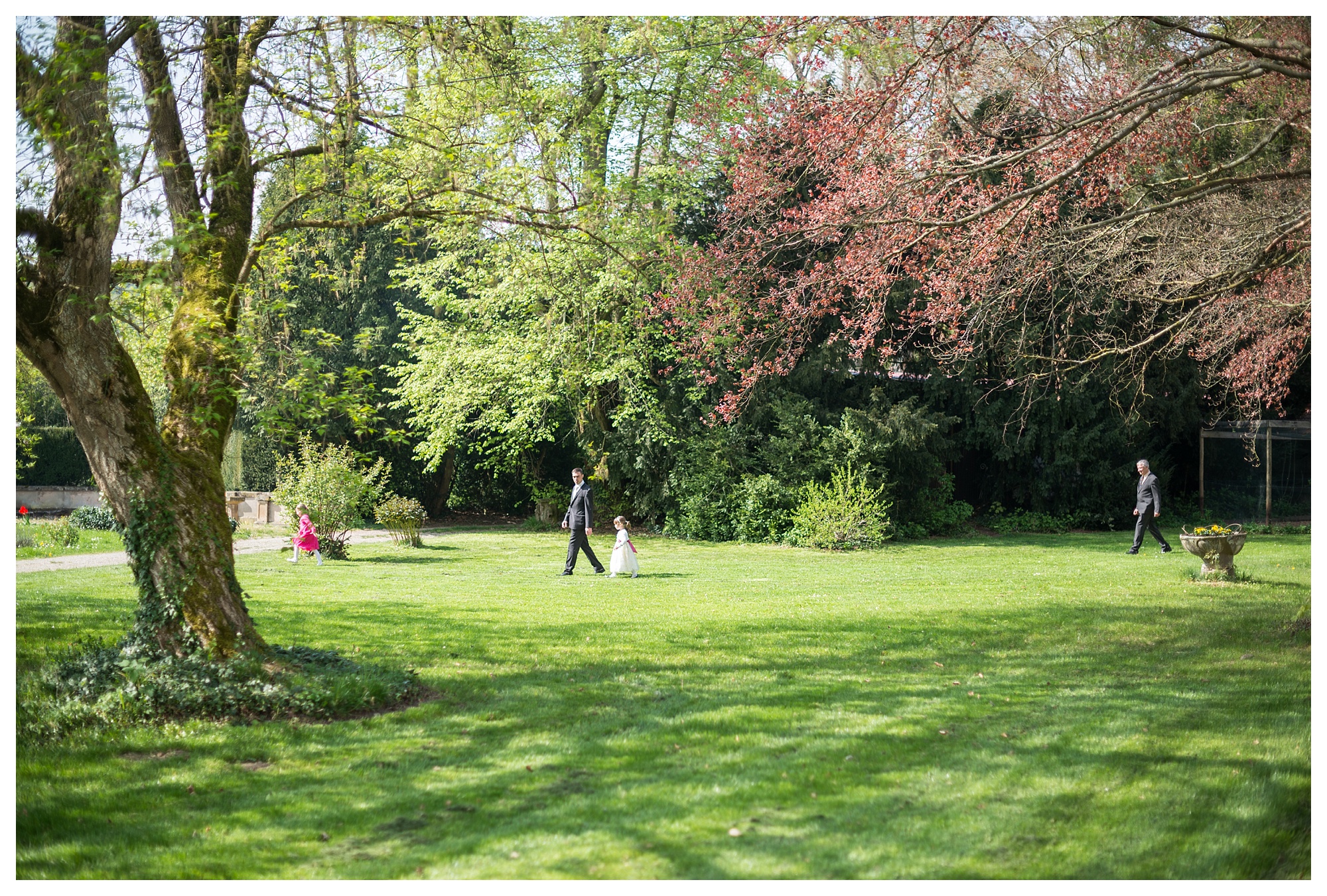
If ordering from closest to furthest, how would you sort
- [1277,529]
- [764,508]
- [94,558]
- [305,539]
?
[94,558], [305,539], [1277,529], [764,508]

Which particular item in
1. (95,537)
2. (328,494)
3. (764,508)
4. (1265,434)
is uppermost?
(1265,434)

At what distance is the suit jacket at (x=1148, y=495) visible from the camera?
1412 cm

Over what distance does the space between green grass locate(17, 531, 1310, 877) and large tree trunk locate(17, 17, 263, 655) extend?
784 mm

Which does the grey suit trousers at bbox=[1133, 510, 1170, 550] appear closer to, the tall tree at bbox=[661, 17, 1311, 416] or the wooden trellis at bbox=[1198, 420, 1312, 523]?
the tall tree at bbox=[661, 17, 1311, 416]

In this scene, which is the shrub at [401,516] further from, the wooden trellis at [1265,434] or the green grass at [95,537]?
the wooden trellis at [1265,434]

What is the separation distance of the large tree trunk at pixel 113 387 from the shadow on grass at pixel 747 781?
2.93ft

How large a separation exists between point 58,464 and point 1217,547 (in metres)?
24.4

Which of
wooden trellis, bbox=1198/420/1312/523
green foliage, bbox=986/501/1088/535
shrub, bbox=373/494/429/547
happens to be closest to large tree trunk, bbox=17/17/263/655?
shrub, bbox=373/494/429/547

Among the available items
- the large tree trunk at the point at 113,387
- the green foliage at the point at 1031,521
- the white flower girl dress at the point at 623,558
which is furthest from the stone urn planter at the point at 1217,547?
the large tree trunk at the point at 113,387

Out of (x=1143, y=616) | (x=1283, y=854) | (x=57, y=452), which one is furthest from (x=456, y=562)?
(x=57, y=452)

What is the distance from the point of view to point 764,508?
17672mm

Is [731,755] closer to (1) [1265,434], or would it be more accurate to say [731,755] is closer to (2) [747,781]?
(2) [747,781]

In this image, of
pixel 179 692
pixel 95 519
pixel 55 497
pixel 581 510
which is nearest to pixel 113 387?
pixel 179 692

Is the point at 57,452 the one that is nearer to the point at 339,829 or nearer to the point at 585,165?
the point at 585,165
